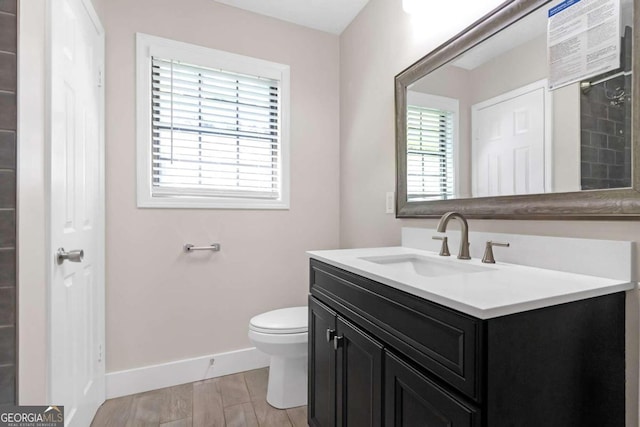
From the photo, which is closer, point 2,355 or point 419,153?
point 2,355

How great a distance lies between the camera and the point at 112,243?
6.14 feet

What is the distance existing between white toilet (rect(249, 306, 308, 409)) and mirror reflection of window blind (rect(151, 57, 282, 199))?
91 cm

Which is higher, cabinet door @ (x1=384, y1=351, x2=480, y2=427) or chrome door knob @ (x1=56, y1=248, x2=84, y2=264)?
chrome door knob @ (x1=56, y1=248, x2=84, y2=264)

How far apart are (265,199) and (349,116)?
34.8 inches

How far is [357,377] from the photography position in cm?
110

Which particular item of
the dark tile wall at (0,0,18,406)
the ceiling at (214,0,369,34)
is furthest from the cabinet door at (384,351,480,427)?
the ceiling at (214,0,369,34)

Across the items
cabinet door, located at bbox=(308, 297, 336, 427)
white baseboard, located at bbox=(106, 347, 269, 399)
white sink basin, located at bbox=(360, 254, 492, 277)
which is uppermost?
white sink basin, located at bbox=(360, 254, 492, 277)

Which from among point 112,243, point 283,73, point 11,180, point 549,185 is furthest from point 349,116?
point 11,180

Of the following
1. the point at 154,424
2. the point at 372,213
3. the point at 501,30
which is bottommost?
the point at 154,424

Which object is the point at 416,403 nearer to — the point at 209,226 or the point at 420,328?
the point at 420,328

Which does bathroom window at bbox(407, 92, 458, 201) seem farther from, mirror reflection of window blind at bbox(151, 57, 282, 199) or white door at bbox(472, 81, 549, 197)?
mirror reflection of window blind at bbox(151, 57, 282, 199)

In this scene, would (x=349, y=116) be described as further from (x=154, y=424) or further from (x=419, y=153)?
(x=154, y=424)

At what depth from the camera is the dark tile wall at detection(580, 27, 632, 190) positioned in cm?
87

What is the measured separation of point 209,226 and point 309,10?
165cm
